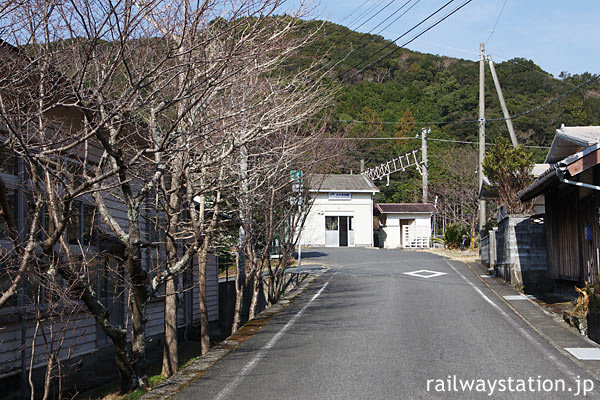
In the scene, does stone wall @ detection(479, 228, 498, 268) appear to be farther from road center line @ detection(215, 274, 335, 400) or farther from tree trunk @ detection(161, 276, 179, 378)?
tree trunk @ detection(161, 276, 179, 378)

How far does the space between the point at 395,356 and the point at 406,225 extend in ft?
122

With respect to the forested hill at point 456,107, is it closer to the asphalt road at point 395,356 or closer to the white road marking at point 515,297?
the white road marking at point 515,297

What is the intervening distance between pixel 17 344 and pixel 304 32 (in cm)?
602

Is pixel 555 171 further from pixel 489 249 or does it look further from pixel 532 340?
pixel 489 249

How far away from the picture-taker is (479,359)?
7887 mm

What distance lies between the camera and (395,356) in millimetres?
8117

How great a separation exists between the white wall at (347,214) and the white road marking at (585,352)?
33935 mm

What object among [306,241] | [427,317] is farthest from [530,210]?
[306,241]

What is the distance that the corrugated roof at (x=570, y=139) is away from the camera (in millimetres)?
12898

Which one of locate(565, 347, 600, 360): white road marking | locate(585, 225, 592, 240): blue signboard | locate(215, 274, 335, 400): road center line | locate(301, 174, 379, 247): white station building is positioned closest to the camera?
locate(215, 274, 335, 400): road center line

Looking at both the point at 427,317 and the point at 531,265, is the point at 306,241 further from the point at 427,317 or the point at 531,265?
the point at 427,317

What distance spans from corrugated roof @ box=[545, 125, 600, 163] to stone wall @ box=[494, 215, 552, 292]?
194 cm

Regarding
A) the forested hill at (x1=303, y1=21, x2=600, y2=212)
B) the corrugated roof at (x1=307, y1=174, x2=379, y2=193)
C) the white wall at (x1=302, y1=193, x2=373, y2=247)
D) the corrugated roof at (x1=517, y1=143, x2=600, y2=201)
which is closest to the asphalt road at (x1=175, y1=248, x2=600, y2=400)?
the corrugated roof at (x1=517, y1=143, x2=600, y2=201)

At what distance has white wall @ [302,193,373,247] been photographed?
42750 mm
